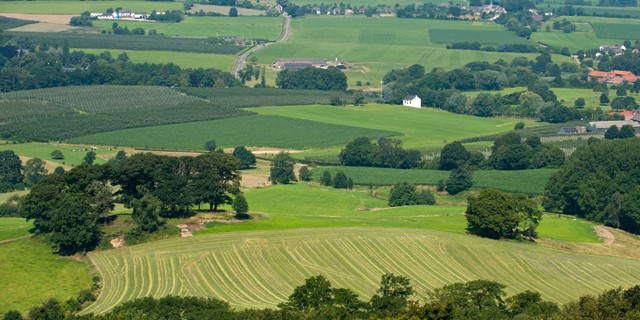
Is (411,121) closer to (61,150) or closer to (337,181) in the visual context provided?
(337,181)

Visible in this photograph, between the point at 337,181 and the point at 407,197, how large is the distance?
28.6 feet

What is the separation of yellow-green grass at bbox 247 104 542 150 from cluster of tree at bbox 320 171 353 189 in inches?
839

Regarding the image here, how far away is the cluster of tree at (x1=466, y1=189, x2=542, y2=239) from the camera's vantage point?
78.3m

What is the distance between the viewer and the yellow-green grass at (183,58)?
573ft

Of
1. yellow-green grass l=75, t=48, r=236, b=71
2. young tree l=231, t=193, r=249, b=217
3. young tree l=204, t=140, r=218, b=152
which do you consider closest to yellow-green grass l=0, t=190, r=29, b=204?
young tree l=231, t=193, r=249, b=217

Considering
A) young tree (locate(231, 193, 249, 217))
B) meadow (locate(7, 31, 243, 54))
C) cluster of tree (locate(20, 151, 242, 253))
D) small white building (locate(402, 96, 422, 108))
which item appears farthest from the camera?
meadow (locate(7, 31, 243, 54))

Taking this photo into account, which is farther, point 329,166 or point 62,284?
point 329,166

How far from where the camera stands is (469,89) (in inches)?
6476

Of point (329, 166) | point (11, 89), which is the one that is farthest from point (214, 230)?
point (11, 89)

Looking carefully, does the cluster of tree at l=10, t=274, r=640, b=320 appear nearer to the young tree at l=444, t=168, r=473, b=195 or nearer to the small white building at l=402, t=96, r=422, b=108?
the young tree at l=444, t=168, r=473, b=195

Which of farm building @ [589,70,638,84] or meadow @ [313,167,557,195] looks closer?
meadow @ [313,167,557,195]

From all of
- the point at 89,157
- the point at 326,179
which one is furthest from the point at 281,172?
the point at 89,157

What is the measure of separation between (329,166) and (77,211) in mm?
39879

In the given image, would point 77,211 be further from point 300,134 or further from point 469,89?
point 469,89
